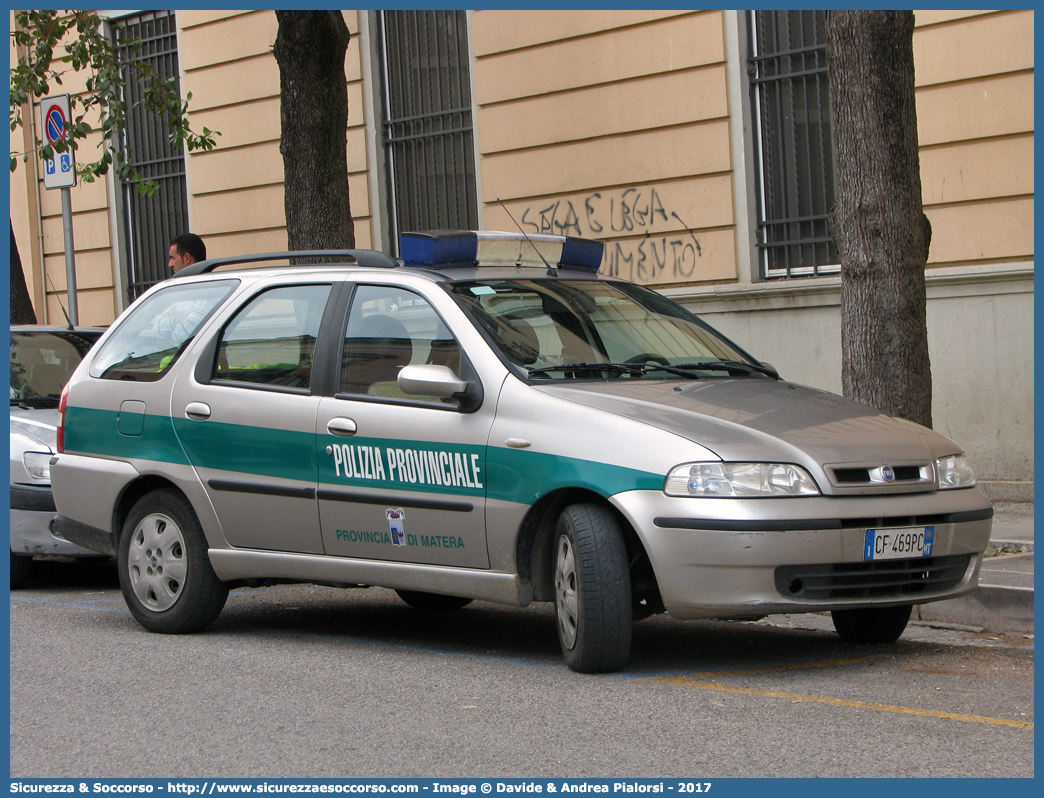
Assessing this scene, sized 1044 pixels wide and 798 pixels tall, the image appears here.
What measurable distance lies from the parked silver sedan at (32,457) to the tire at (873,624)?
409cm

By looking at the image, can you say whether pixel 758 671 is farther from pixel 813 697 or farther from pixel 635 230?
pixel 635 230

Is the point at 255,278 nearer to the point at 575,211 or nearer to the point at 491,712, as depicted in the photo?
the point at 491,712

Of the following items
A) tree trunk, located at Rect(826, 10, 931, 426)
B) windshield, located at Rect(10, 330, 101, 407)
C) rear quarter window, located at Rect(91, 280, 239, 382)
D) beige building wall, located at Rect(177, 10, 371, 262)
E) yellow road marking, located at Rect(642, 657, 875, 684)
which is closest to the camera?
yellow road marking, located at Rect(642, 657, 875, 684)

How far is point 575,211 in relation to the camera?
515 inches

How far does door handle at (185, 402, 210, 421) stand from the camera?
20.7 ft

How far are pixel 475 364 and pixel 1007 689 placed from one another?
2.36m

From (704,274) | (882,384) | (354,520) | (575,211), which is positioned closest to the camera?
(354,520)

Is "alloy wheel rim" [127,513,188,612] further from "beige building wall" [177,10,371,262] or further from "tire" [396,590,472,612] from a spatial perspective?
"beige building wall" [177,10,371,262]

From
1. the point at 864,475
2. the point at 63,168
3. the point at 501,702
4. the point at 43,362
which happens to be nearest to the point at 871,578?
the point at 864,475

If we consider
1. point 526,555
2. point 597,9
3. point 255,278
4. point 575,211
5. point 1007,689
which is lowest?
point 1007,689

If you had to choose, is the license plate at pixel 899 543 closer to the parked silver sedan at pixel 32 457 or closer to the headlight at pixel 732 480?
the headlight at pixel 732 480

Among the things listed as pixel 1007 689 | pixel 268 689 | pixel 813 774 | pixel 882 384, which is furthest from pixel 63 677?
pixel 882 384

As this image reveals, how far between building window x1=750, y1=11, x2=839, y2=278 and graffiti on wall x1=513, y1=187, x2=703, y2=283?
737 mm

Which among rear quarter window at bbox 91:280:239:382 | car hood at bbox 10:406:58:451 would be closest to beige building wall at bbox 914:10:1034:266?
rear quarter window at bbox 91:280:239:382
